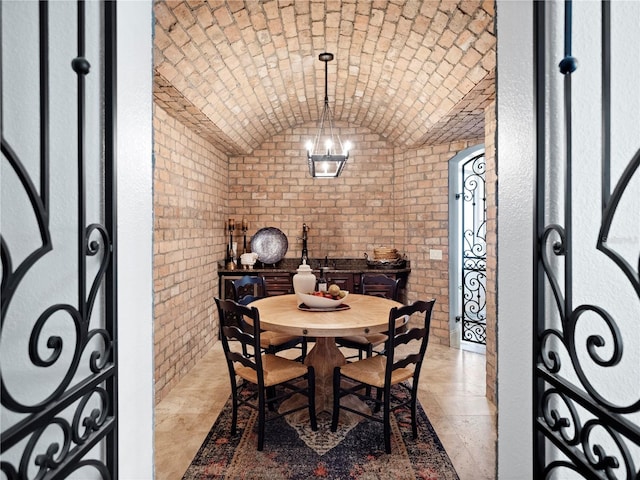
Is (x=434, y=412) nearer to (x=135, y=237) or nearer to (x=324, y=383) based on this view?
(x=324, y=383)

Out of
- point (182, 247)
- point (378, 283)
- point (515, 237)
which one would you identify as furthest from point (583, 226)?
point (182, 247)

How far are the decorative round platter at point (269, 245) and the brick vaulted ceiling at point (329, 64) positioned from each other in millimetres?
1327

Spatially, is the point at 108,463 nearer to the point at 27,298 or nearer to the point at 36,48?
the point at 27,298

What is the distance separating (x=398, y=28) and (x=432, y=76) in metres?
0.61

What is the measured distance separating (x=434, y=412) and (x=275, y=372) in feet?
4.21

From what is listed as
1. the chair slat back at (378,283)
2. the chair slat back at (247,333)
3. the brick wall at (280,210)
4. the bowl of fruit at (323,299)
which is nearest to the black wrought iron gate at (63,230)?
the chair slat back at (247,333)

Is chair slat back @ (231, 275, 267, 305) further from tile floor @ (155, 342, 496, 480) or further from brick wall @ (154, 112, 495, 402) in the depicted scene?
tile floor @ (155, 342, 496, 480)

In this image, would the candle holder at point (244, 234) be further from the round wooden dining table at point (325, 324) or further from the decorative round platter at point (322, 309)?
the decorative round platter at point (322, 309)

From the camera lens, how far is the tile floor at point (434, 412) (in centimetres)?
247

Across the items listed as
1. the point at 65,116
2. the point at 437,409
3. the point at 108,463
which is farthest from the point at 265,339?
the point at 65,116

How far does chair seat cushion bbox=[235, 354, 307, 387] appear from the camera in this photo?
265 cm

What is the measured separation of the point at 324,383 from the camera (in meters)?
3.11

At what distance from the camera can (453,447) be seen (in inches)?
103

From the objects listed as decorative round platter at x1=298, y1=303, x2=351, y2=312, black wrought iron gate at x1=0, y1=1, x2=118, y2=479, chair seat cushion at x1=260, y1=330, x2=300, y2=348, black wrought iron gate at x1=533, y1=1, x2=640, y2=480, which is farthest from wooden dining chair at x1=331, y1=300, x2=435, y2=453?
black wrought iron gate at x1=0, y1=1, x2=118, y2=479
